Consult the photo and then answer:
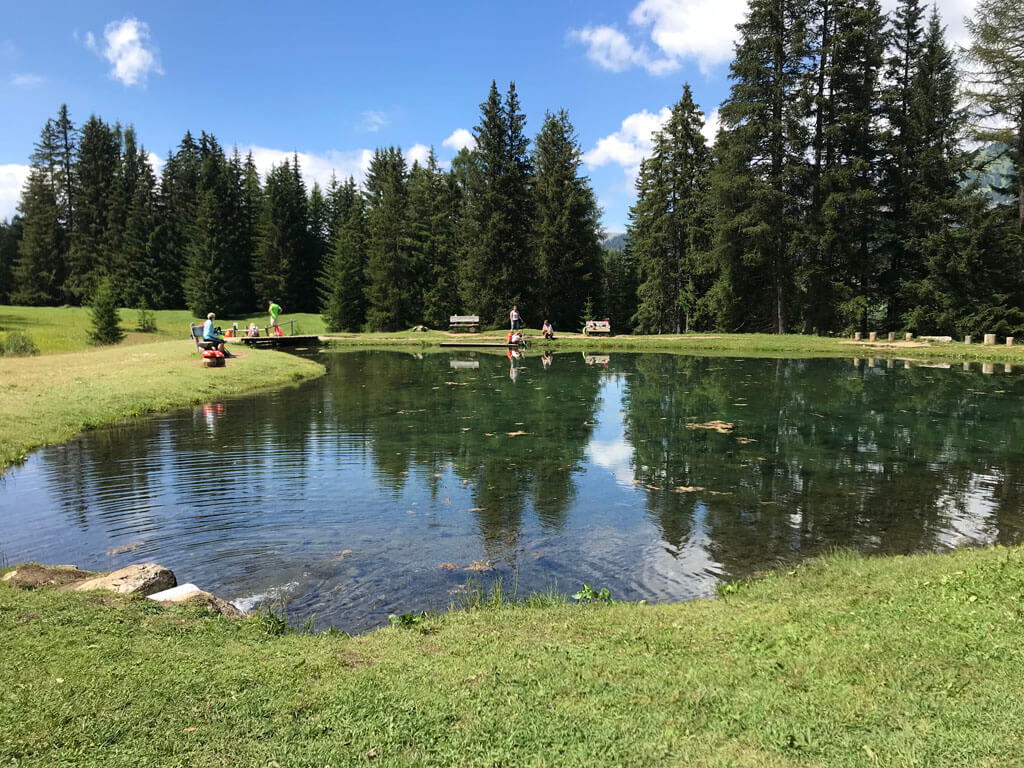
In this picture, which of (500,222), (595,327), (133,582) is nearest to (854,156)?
(595,327)

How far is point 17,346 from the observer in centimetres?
2994

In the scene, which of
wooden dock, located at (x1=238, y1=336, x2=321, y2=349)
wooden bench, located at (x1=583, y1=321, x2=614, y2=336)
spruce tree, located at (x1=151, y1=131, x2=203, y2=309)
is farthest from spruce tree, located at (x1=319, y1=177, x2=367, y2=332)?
wooden bench, located at (x1=583, y1=321, x2=614, y2=336)

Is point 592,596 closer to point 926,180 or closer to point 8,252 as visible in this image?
point 926,180

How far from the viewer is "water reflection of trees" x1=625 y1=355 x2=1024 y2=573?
823cm

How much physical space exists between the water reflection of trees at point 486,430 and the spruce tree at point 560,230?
26626 millimetres

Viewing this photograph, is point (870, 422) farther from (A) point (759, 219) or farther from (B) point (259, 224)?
(B) point (259, 224)

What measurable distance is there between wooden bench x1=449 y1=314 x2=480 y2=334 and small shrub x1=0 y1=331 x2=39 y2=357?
26844 mm

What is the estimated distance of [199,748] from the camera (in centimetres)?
336

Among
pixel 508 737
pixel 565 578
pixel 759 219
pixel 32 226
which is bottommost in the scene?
pixel 565 578

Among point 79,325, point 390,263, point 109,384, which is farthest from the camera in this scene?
point 390,263

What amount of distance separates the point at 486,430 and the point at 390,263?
141 feet

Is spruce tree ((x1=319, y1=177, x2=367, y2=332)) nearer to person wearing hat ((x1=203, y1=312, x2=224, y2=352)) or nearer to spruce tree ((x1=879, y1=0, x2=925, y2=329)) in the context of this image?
person wearing hat ((x1=203, y1=312, x2=224, y2=352))

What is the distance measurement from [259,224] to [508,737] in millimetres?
72418

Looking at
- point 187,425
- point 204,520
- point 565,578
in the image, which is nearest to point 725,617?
point 565,578
